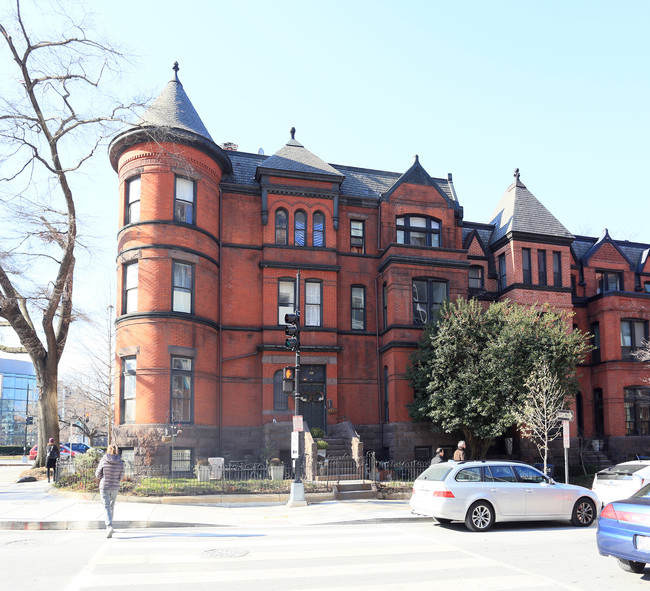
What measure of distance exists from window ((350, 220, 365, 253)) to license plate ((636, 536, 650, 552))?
21173 mm

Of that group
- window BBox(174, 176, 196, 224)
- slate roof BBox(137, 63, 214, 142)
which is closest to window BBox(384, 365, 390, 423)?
window BBox(174, 176, 196, 224)

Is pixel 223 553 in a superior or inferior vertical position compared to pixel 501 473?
inferior

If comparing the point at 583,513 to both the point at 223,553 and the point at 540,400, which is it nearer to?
the point at 223,553

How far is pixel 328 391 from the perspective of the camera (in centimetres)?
2653

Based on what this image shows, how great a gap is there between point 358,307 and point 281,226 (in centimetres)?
505

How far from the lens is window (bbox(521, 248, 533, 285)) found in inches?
1191

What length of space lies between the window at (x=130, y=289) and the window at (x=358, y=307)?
377 inches

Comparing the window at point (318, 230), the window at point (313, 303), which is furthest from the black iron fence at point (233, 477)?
the window at point (318, 230)

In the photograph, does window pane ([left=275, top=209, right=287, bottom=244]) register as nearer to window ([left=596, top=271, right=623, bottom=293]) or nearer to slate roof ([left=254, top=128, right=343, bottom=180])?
slate roof ([left=254, top=128, right=343, bottom=180])

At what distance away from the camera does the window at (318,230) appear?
27.9 metres

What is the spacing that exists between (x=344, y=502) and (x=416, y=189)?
16.1 metres

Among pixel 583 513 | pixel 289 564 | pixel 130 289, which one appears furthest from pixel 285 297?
pixel 289 564

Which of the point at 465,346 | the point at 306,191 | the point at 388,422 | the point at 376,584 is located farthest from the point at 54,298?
the point at 376,584

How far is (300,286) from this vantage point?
27188 mm
